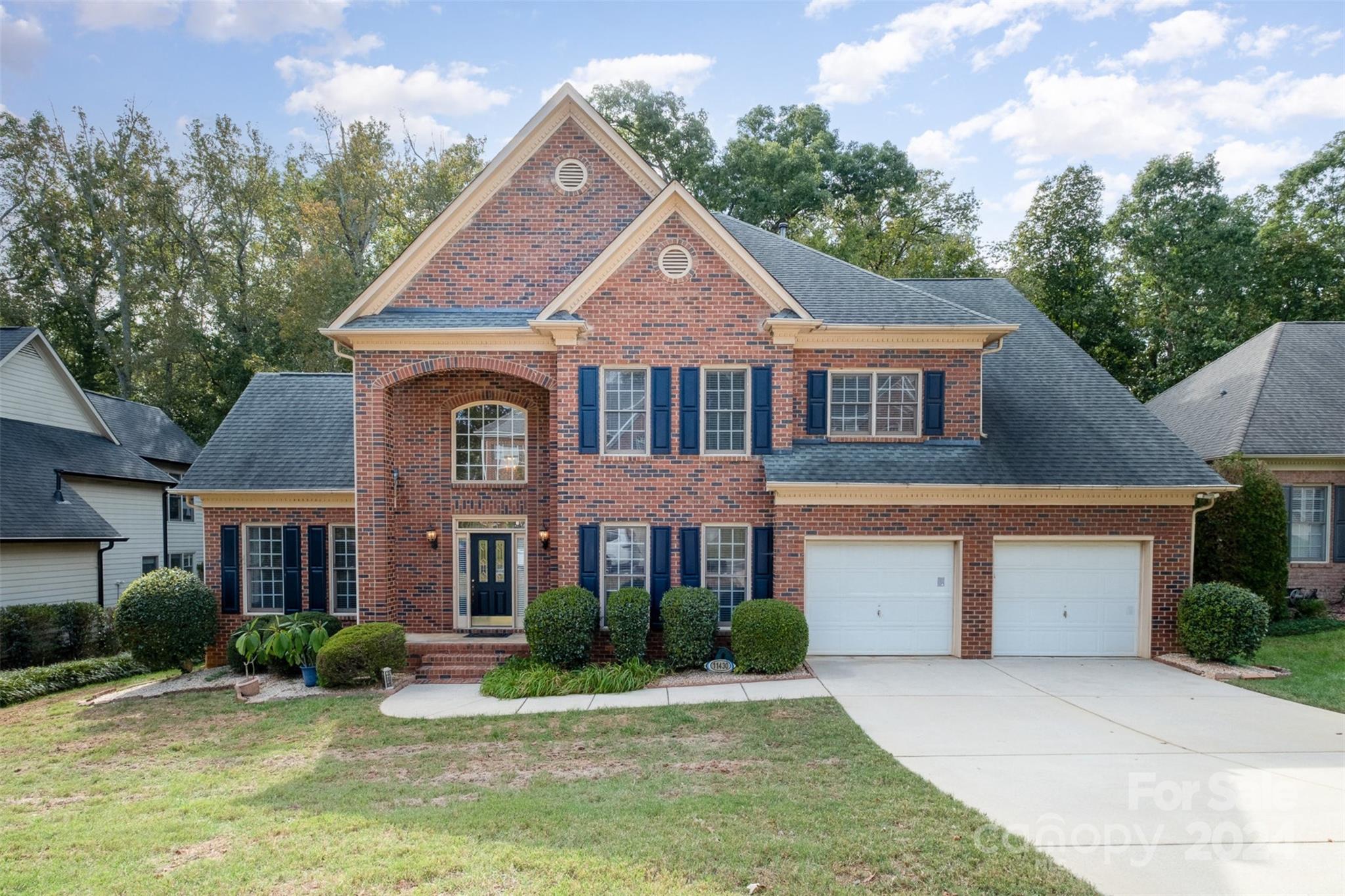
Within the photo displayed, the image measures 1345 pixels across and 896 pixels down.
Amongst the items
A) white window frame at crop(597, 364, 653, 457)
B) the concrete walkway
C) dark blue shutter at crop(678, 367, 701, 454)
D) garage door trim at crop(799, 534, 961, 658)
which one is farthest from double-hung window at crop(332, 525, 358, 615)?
garage door trim at crop(799, 534, 961, 658)

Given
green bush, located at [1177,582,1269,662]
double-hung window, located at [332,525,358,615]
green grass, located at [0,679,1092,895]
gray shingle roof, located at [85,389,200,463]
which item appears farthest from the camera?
gray shingle roof, located at [85,389,200,463]

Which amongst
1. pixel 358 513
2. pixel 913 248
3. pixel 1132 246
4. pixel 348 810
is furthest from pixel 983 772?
pixel 913 248

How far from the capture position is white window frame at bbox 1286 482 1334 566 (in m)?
16.5

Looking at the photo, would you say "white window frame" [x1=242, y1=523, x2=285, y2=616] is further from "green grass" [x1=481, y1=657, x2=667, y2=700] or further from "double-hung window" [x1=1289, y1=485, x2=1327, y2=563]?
"double-hung window" [x1=1289, y1=485, x2=1327, y2=563]

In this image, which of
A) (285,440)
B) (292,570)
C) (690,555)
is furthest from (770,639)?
(285,440)

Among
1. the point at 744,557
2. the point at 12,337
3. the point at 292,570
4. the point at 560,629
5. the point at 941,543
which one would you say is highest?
the point at 12,337

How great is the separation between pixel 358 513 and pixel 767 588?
7854 mm

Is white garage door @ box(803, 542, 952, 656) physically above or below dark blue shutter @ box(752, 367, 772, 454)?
below

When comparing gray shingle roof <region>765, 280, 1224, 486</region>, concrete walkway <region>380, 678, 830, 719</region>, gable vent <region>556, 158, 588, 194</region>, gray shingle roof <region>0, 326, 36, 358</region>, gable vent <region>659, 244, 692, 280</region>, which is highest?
gable vent <region>556, 158, 588, 194</region>

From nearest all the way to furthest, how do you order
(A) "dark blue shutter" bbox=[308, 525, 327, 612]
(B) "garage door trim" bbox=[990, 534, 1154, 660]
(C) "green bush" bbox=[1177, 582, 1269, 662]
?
1. (C) "green bush" bbox=[1177, 582, 1269, 662]
2. (B) "garage door trim" bbox=[990, 534, 1154, 660]
3. (A) "dark blue shutter" bbox=[308, 525, 327, 612]

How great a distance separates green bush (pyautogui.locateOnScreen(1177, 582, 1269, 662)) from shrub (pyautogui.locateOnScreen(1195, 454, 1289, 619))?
3.33 meters

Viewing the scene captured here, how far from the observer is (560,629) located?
1138 cm

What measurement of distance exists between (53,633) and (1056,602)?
21.7 metres

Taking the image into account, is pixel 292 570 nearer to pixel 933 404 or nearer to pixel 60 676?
pixel 60 676
